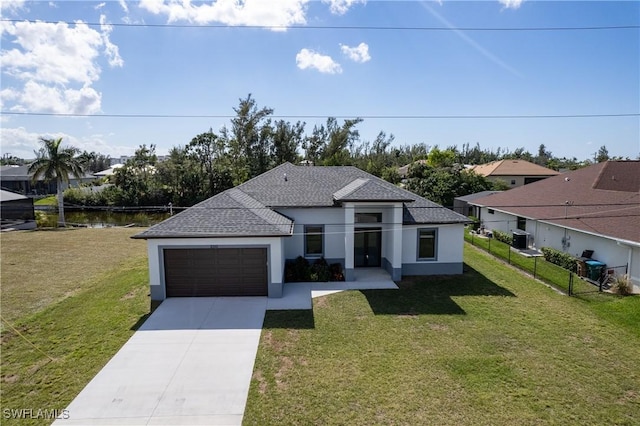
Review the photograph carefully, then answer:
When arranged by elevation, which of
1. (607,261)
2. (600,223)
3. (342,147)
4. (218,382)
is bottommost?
(218,382)

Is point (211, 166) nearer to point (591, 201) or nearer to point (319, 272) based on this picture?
point (319, 272)

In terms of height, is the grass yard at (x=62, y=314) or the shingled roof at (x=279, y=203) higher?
the shingled roof at (x=279, y=203)

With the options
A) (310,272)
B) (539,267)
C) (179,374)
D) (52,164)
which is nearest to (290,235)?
(310,272)

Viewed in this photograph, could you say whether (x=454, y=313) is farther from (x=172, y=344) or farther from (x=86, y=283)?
(x=86, y=283)

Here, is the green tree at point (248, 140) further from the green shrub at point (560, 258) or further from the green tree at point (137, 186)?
the green shrub at point (560, 258)

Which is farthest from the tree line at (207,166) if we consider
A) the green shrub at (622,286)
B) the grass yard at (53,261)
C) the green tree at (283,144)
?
the green shrub at (622,286)


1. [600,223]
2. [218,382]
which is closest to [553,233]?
[600,223]
